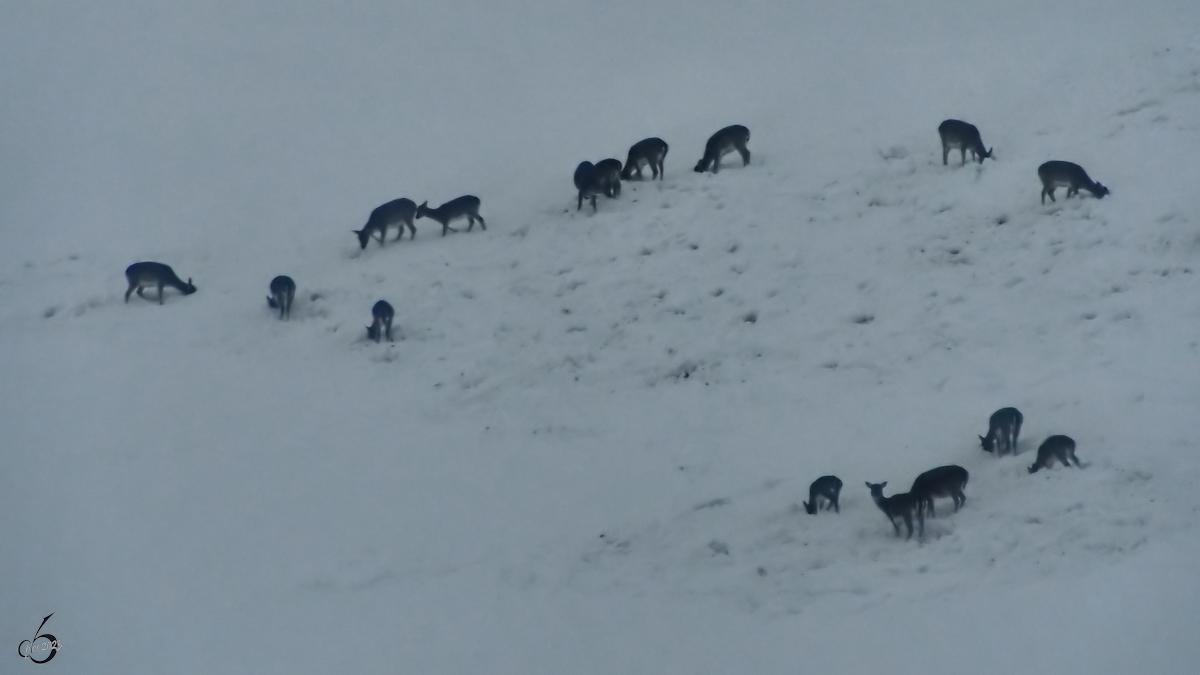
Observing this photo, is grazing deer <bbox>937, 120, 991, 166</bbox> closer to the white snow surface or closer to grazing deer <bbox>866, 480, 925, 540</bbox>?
the white snow surface

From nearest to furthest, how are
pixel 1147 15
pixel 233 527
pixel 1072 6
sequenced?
pixel 233 527 < pixel 1147 15 < pixel 1072 6

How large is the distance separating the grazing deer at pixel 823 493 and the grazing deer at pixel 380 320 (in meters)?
6.14

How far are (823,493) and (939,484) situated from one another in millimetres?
1108

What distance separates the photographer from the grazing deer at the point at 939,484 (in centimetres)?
1228

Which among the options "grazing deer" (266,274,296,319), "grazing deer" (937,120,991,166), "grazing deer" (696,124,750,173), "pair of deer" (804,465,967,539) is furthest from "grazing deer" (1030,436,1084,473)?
"grazing deer" (266,274,296,319)

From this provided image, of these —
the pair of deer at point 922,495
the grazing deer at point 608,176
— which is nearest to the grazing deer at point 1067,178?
the grazing deer at point 608,176

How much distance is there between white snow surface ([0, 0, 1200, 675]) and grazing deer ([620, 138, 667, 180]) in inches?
18.4

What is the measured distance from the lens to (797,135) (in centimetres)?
2059

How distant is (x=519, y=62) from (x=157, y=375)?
40.9 ft

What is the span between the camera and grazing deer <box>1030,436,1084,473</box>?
42.0ft

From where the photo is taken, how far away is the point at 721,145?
63.4 ft

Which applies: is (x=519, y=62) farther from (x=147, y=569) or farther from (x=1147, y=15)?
(x=147, y=569)

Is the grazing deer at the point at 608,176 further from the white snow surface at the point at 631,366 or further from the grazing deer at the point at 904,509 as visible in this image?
the grazing deer at the point at 904,509

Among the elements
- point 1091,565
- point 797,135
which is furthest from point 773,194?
point 1091,565
